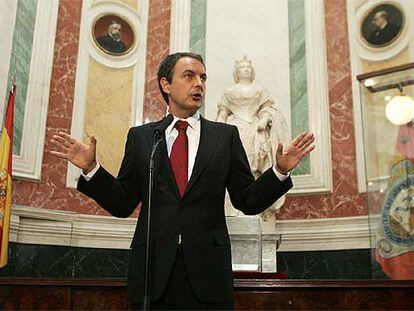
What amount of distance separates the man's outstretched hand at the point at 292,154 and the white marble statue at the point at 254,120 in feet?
10.1

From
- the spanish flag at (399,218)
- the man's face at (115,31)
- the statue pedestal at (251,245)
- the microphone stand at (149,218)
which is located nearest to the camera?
the microphone stand at (149,218)

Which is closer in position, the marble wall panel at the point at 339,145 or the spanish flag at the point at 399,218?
the spanish flag at the point at 399,218

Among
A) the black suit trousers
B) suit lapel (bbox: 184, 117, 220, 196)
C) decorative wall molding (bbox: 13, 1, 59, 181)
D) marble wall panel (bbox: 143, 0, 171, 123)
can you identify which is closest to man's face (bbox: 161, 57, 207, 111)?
suit lapel (bbox: 184, 117, 220, 196)

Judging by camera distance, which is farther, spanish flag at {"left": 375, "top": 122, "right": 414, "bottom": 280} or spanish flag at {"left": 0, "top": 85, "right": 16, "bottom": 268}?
spanish flag at {"left": 375, "top": 122, "right": 414, "bottom": 280}

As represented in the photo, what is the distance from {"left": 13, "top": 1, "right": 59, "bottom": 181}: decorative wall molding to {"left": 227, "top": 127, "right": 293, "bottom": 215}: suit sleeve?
3927 mm

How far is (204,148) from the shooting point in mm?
2158

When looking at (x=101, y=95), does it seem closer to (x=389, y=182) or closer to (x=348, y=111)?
(x=348, y=111)

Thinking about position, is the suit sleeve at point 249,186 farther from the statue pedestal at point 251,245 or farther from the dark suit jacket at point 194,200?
the statue pedestal at point 251,245

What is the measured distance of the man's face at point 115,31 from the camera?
6.72 meters

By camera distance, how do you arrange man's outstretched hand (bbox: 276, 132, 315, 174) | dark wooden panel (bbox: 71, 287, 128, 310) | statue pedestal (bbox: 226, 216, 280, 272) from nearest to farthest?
1. man's outstretched hand (bbox: 276, 132, 315, 174)
2. dark wooden panel (bbox: 71, 287, 128, 310)
3. statue pedestal (bbox: 226, 216, 280, 272)

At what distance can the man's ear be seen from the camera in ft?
7.72

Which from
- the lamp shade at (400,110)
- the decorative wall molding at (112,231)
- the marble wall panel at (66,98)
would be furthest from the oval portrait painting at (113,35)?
the lamp shade at (400,110)

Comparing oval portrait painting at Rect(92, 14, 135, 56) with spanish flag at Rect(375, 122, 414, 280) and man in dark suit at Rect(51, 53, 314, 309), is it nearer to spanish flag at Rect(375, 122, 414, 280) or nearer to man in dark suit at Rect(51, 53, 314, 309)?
spanish flag at Rect(375, 122, 414, 280)

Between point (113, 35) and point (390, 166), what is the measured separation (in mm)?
3685
